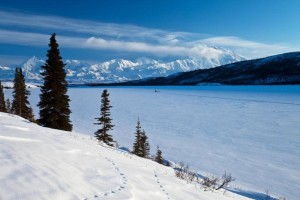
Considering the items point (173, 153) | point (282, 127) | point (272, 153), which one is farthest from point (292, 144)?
point (173, 153)

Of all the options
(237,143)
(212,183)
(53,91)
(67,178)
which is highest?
(53,91)

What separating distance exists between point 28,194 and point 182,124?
45.8 metres

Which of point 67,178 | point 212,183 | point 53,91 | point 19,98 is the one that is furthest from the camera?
point 19,98

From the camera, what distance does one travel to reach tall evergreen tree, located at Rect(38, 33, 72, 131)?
27.7 m

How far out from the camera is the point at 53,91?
27.9 meters

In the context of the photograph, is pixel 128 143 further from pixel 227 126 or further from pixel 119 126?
pixel 227 126

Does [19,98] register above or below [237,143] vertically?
above

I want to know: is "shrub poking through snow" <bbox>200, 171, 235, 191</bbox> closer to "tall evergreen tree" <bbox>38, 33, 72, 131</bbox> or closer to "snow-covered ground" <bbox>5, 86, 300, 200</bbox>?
"snow-covered ground" <bbox>5, 86, 300, 200</bbox>

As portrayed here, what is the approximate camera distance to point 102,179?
21.9 ft

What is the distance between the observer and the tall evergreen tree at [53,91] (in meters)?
27.7

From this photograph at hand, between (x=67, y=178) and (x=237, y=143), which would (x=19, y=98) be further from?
(x=67, y=178)

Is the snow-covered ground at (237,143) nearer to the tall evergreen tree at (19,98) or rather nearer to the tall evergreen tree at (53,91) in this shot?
the tall evergreen tree at (19,98)

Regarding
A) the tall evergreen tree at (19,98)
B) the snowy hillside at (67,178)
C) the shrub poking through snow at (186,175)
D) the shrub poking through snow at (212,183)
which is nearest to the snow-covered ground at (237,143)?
the shrub poking through snow at (212,183)

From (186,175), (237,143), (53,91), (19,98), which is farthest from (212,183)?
(19,98)
